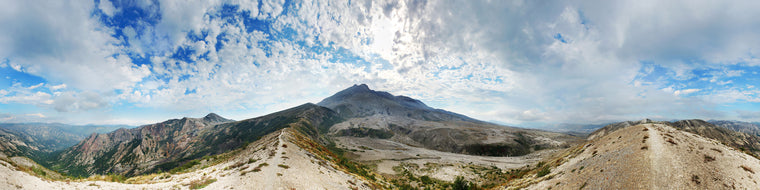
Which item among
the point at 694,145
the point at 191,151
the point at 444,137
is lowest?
the point at 191,151

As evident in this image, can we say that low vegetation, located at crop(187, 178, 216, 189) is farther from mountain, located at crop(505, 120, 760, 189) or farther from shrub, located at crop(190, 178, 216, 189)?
mountain, located at crop(505, 120, 760, 189)

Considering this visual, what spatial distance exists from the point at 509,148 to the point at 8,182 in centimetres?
11465

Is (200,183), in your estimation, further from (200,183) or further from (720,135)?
(720,135)

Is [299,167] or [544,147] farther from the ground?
[299,167]

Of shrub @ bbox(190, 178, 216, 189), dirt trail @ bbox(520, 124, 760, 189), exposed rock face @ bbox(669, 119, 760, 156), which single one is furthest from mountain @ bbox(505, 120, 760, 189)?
exposed rock face @ bbox(669, 119, 760, 156)

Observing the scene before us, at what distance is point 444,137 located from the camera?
126000 millimetres

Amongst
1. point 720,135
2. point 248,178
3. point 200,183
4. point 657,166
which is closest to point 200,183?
point 200,183

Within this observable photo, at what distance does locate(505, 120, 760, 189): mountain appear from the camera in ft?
45.7

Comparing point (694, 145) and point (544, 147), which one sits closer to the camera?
point (694, 145)

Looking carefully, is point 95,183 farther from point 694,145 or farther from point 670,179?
point 694,145

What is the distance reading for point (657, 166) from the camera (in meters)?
15.6

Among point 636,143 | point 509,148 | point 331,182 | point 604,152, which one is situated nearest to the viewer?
point 636,143

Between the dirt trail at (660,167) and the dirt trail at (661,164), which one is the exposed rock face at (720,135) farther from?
the dirt trail at (661,164)

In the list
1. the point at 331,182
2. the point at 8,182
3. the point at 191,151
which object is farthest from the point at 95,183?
the point at 191,151
